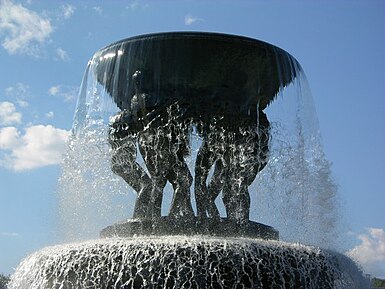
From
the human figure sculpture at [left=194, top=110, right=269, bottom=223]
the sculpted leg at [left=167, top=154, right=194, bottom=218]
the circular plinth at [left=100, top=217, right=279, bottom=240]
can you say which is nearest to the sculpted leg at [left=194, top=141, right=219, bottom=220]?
the human figure sculpture at [left=194, top=110, right=269, bottom=223]

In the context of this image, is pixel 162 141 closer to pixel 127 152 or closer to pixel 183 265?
pixel 127 152

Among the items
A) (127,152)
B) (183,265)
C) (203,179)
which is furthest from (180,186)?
(183,265)

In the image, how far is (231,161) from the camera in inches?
539

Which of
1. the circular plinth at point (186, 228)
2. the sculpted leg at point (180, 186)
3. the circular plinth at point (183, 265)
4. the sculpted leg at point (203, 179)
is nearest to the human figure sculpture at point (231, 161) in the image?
the sculpted leg at point (203, 179)

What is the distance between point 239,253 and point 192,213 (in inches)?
91.7

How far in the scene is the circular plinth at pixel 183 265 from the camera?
34.0 ft

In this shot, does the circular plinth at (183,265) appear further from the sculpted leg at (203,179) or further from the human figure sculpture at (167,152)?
the human figure sculpture at (167,152)

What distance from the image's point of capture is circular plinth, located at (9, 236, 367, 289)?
1036cm

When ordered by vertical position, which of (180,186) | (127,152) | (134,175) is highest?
(127,152)

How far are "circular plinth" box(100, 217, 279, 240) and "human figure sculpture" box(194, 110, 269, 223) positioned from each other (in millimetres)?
564

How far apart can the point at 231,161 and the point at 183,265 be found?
3.67m

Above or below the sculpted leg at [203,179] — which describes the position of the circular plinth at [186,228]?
below

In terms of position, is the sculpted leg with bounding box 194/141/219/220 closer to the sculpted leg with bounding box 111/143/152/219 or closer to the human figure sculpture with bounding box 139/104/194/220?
the human figure sculpture with bounding box 139/104/194/220

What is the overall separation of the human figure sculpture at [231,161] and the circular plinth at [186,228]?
56 centimetres
